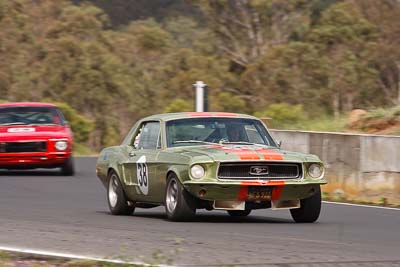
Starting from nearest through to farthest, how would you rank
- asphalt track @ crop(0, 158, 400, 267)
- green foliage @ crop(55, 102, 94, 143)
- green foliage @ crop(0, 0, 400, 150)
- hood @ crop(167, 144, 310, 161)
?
asphalt track @ crop(0, 158, 400, 267) < hood @ crop(167, 144, 310, 161) < green foliage @ crop(55, 102, 94, 143) < green foliage @ crop(0, 0, 400, 150)

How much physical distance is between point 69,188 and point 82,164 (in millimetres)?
8089

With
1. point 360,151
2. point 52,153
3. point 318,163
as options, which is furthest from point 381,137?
point 52,153

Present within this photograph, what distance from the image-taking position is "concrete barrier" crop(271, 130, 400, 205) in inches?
659

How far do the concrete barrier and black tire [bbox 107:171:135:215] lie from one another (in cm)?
449

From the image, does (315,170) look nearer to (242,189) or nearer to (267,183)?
(267,183)

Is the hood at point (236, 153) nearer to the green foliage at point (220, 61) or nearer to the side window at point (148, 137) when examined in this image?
the side window at point (148, 137)

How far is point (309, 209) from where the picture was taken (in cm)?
1251

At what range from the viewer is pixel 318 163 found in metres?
12.4

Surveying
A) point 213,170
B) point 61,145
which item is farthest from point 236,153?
point 61,145

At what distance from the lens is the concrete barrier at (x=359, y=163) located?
1673 cm

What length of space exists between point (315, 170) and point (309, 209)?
485 mm

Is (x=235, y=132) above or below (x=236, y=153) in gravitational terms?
above

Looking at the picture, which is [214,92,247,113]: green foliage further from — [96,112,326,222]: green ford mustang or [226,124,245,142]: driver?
[226,124,245,142]: driver

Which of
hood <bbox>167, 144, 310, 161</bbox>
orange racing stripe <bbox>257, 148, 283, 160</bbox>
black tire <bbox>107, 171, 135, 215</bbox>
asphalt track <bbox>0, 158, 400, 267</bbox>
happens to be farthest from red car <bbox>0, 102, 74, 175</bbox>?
orange racing stripe <bbox>257, 148, 283, 160</bbox>
